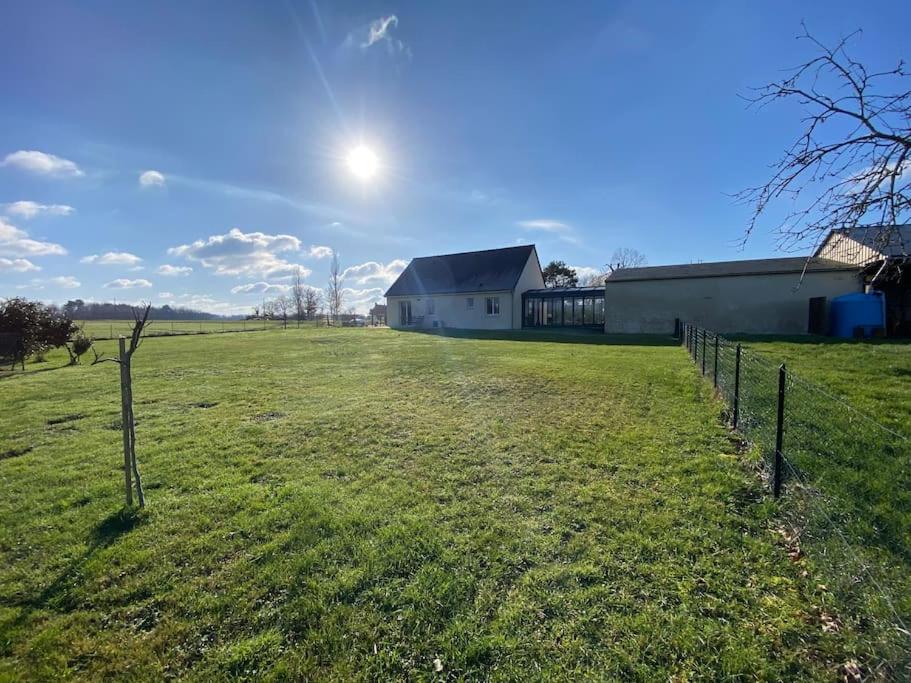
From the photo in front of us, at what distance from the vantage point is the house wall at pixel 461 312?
1024 inches

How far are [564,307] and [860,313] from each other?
→ 44.7ft

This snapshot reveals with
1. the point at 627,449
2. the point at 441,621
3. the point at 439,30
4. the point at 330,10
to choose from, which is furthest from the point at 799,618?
the point at 330,10

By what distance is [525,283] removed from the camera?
27.2 m

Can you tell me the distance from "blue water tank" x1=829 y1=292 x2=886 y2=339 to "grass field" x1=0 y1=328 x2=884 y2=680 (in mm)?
15200

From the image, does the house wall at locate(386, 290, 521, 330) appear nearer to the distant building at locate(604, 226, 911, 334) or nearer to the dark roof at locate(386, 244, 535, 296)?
the dark roof at locate(386, 244, 535, 296)

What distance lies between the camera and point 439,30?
9.11 m

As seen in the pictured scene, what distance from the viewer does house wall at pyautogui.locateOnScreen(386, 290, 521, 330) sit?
26016 millimetres

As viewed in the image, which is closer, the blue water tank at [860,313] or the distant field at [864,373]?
the distant field at [864,373]

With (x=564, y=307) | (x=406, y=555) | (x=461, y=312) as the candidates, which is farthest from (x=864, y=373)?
(x=461, y=312)

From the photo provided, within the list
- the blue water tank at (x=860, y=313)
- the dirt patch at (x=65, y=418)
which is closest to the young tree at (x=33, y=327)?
the dirt patch at (x=65, y=418)

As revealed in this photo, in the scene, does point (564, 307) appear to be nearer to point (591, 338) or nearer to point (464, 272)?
point (591, 338)

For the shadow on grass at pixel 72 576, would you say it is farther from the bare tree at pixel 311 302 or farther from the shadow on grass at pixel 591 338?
the bare tree at pixel 311 302

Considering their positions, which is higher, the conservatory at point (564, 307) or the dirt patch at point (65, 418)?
the conservatory at point (564, 307)

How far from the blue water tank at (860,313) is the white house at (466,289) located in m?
15.8
